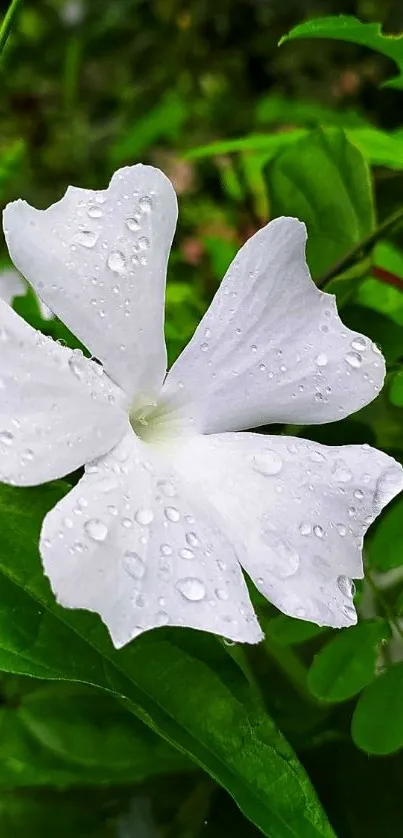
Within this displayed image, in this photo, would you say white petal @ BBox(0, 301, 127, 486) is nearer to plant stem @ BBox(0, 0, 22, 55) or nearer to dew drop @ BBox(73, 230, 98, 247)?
dew drop @ BBox(73, 230, 98, 247)

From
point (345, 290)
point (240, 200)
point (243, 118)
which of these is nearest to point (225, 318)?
point (345, 290)

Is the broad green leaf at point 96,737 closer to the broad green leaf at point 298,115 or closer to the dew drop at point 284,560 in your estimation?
the dew drop at point 284,560

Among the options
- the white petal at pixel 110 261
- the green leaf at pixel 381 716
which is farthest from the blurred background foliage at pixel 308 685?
the white petal at pixel 110 261

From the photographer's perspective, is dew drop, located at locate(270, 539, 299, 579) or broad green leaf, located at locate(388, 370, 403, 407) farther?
broad green leaf, located at locate(388, 370, 403, 407)

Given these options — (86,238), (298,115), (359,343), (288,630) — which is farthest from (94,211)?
(298,115)

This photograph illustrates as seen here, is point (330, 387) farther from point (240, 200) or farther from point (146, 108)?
point (146, 108)

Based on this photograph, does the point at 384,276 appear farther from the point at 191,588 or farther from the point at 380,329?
the point at 191,588

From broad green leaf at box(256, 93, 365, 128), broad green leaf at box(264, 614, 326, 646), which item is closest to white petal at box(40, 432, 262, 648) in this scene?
broad green leaf at box(264, 614, 326, 646)
